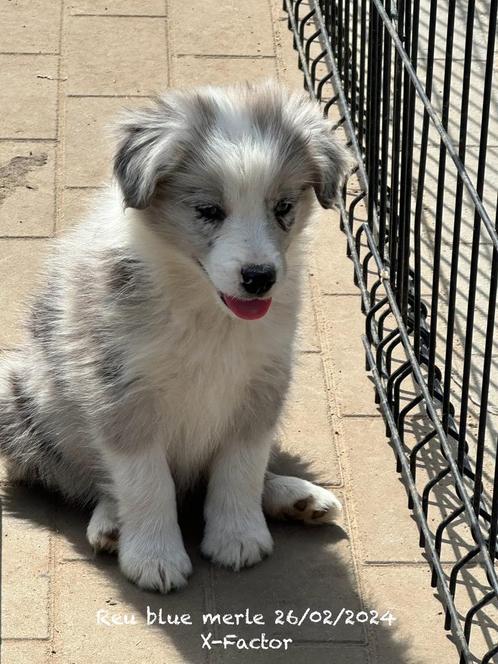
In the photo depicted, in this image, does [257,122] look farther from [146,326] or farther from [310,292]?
[310,292]

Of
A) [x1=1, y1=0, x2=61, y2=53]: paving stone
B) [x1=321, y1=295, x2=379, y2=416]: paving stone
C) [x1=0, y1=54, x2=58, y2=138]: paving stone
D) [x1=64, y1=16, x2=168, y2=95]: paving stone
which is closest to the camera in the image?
[x1=321, y1=295, x2=379, y2=416]: paving stone

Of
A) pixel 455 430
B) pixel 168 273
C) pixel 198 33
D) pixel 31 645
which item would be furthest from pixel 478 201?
pixel 198 33

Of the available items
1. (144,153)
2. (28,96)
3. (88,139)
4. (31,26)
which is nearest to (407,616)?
(144,153)

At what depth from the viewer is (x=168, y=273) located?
160 inches

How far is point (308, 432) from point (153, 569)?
981 mm

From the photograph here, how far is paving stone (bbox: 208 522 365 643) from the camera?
4.08 metres

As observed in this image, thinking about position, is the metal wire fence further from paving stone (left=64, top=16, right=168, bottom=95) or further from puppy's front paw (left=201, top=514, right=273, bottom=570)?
paving stone (left=64, top=16, right=168, bottom=95)

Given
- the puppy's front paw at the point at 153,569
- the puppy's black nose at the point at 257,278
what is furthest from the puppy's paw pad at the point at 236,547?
the puppy's black nose at the point at 257,278

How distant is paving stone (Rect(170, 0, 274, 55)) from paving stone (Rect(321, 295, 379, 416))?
195cm

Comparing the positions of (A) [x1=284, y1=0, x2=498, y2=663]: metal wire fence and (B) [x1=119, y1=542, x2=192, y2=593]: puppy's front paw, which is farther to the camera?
(B) [x1=119, y1=542, x2=192, y2=593]: puppy's front paw

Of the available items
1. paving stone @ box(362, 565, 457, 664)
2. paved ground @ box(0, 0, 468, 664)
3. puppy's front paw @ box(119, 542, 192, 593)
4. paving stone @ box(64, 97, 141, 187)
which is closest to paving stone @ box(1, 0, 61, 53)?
paved ground @ box(0, 0, 468, 664)

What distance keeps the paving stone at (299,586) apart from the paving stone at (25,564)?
533mm

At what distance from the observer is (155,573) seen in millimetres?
4145

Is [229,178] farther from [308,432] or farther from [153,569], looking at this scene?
[308,432]
